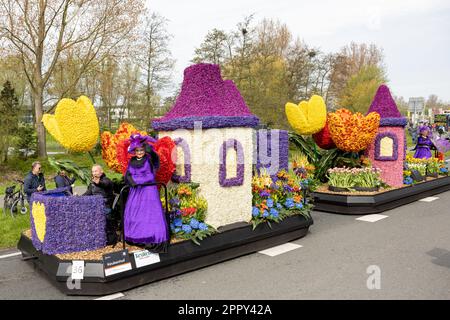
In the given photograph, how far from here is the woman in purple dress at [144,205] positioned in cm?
438

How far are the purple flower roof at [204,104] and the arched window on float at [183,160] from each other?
0.80 ft

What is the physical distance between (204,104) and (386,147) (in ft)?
20.2

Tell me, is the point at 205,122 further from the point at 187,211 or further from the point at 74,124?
the point at 74,124

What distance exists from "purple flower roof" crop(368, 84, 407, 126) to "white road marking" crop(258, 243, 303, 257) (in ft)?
→ 16.8

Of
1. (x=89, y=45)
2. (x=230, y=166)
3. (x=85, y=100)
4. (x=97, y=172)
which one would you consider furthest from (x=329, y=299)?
(x=89, y=45)

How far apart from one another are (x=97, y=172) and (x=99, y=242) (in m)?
0.89

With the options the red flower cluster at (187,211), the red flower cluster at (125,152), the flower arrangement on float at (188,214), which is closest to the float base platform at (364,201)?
the flower arrangement on float at (188,214)

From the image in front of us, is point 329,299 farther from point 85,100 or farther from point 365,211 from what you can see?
point 365,211

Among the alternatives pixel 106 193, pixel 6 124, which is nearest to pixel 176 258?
pixel 106 193

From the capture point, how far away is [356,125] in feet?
28.5

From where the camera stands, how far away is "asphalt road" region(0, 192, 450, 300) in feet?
13.5

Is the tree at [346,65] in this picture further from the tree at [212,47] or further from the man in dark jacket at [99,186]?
the man in dark jacket at [99,186]

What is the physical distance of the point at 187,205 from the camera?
5.05 m

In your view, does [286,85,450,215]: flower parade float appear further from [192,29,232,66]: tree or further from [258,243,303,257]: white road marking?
[192,29,232,66]: tree
